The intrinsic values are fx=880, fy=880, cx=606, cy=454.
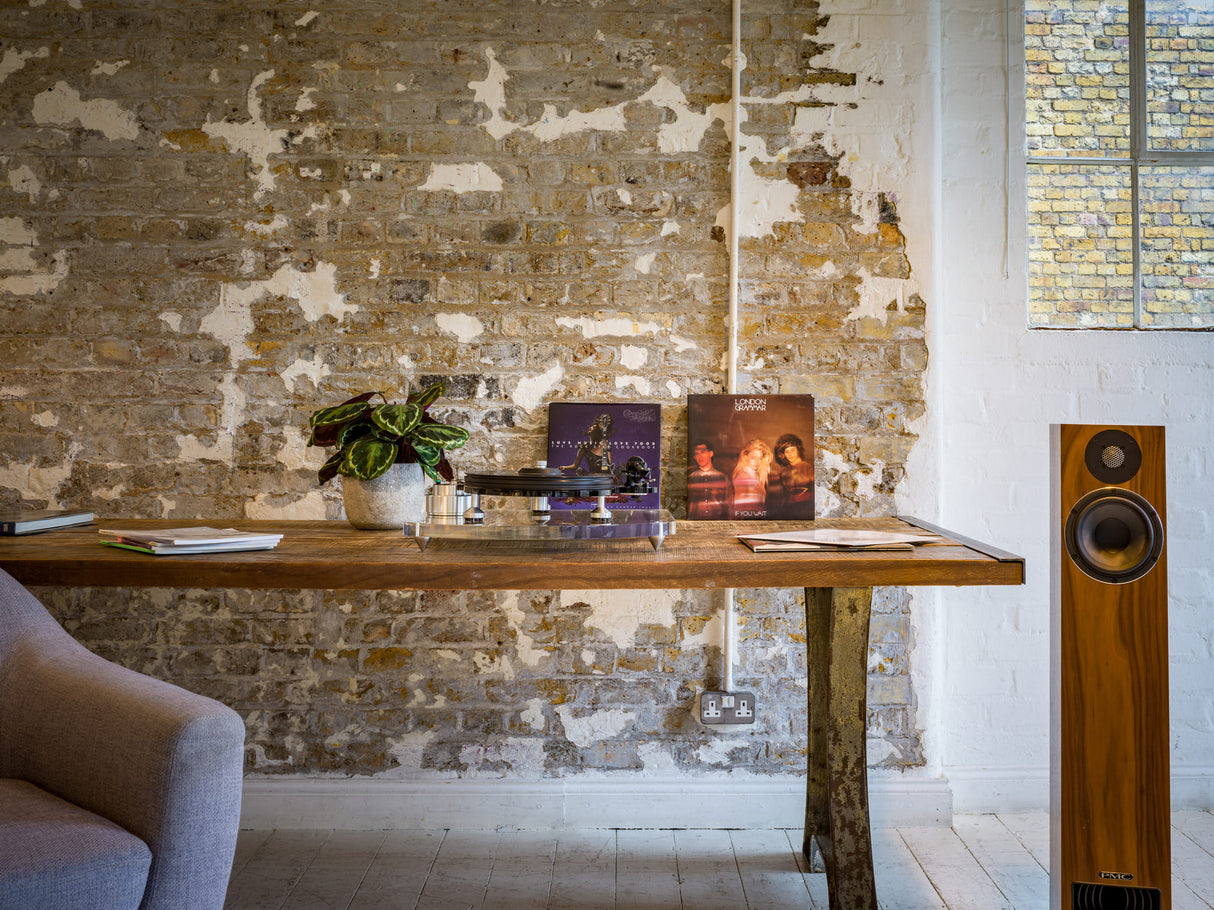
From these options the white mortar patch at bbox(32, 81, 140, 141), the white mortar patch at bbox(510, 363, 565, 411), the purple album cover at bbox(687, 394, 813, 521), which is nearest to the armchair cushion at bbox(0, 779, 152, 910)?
the white mortar patch at bbox(510, 363, 565, 411)

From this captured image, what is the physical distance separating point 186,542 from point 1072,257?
2.62 m

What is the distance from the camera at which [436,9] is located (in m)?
2.61

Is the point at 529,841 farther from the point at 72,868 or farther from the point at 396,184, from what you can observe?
the point at 396,184

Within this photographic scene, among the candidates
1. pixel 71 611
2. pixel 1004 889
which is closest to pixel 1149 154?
pixel 1004 889

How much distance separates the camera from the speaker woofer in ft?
5.74

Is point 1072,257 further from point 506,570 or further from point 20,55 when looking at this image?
point 20,55

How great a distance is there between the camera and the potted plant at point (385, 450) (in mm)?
2160

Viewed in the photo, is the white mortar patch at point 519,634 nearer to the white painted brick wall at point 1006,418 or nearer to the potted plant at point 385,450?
the potted plant at point 385,450

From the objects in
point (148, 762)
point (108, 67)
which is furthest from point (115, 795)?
point (108, 67)

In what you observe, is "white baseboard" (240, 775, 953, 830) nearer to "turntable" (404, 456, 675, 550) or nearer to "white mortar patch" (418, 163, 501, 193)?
"turntable" (404, 456, 675, 550)

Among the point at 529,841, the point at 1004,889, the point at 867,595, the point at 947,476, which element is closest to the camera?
the point at 867,595

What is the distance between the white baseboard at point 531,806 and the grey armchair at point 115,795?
109cm

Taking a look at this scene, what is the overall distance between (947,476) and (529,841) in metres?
1.64

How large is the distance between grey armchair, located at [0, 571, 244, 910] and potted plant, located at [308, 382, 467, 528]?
28.1 inches
